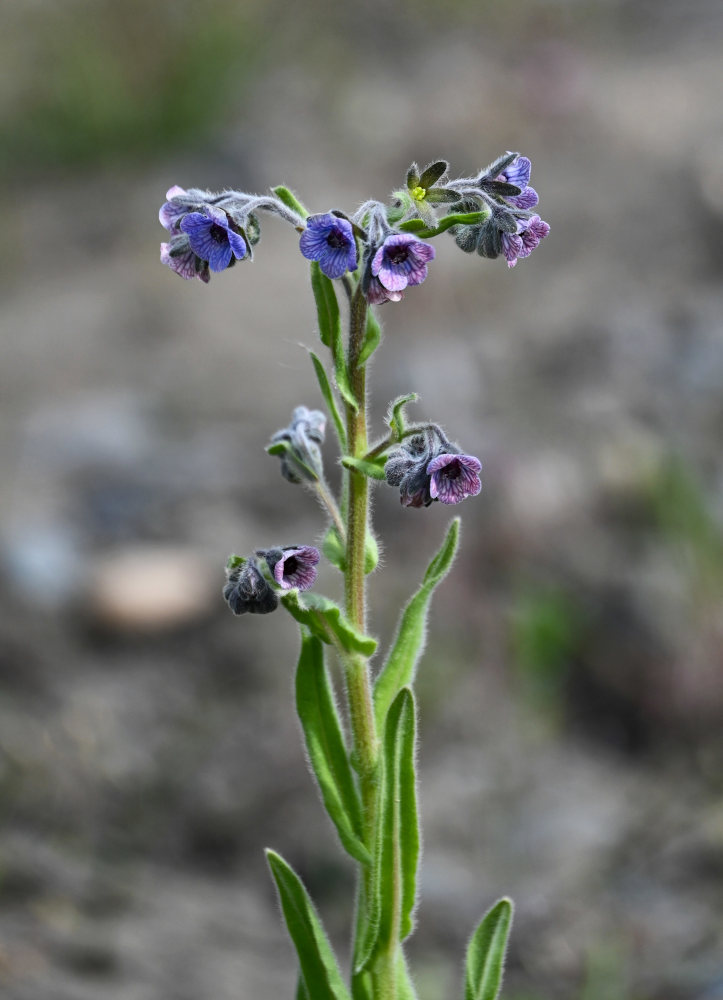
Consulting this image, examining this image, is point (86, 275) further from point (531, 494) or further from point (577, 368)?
point (531, 494)

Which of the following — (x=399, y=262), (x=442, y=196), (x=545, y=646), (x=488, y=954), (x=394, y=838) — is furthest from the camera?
(x=545, y=646)

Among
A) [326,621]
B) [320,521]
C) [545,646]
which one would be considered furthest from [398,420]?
[320,521]

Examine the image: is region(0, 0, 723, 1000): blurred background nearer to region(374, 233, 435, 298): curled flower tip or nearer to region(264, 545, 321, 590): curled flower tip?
region(264, 545, 321, 590): curled flower tip

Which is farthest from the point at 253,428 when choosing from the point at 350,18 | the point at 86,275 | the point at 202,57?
the point at 350,18

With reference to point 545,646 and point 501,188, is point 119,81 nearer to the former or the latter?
point 545,646

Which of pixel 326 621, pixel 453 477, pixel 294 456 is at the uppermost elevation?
pixel 294 456
